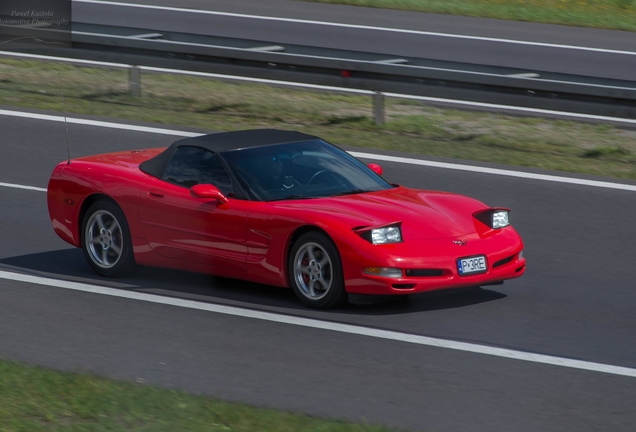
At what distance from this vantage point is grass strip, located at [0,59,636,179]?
13.8 meters

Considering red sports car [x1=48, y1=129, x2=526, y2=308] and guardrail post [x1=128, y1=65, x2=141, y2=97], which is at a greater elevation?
guardrail post [x1=128, y1=65, x2=141, y2=97]

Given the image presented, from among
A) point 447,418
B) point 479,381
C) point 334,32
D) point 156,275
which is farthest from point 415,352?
point 334,32

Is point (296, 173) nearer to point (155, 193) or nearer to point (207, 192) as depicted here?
point (207, 192)

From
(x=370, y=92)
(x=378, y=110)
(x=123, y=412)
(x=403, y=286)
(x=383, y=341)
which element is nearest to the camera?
(x=123, y=412)

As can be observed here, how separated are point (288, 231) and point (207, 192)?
78cm

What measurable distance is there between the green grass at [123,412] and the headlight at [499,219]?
322 centimetres

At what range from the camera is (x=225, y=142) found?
358 inches

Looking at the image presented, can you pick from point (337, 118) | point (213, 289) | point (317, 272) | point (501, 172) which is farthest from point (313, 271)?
point (337, 118)

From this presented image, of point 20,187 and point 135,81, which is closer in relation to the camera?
point 20,187

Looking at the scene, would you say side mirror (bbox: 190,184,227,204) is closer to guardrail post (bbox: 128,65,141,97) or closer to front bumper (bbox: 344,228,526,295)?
front bumper (bbox: 344,228,526,295)

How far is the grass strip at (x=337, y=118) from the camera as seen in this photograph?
1382cm

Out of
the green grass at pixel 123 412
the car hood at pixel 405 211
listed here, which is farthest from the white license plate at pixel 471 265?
the green grass at pixel 123 412

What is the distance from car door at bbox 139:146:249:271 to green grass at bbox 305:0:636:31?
662 inches

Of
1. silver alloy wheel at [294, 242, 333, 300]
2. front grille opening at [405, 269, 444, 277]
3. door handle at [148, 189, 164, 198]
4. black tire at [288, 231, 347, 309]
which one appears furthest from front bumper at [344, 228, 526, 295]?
door handle at [148, 189, 164, 198]
